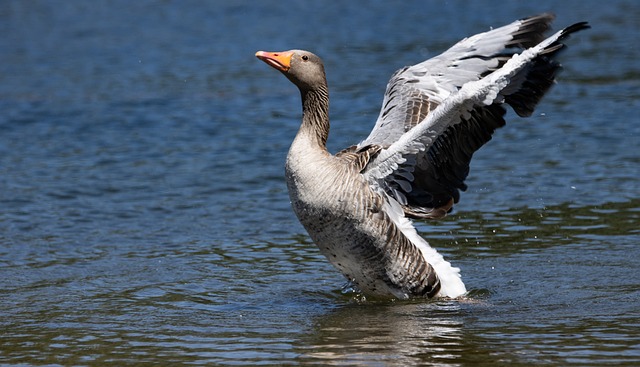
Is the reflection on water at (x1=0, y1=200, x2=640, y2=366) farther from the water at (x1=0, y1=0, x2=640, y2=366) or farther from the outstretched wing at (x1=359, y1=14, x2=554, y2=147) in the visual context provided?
the outstretched wing at (x1=359, y1=14, x2=554, y2=147)

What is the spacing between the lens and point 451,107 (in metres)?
7.16

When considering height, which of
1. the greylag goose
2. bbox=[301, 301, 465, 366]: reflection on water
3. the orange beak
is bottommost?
bbox=[301, 301, 465, 366]: reflection on water

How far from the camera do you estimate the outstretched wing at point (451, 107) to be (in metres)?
7.17

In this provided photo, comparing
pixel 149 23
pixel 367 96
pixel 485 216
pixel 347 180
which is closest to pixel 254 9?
pixel 149 23

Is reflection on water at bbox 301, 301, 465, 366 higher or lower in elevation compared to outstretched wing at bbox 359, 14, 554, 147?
lower

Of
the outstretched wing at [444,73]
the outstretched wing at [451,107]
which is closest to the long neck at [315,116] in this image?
the outstretched wing at [451,107]

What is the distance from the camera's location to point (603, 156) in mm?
12195

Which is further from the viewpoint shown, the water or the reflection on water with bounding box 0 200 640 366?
the water

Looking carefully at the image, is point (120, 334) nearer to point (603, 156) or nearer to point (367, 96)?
point (603, 156)

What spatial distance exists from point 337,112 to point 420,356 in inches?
356

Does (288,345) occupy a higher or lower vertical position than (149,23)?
lower

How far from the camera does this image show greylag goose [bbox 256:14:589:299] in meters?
7.32

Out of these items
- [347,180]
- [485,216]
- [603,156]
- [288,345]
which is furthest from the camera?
[603,156]

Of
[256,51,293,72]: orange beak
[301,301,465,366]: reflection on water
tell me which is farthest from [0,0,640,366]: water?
[256,51,293,72]: orange beak
